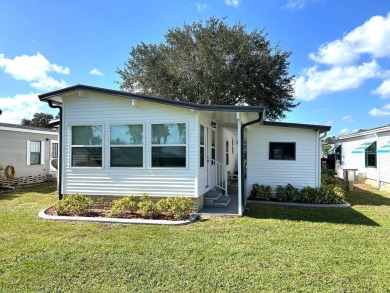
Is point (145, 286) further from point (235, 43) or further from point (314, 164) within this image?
point (235, 43)

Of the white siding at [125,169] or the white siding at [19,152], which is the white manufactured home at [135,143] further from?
the white siding at [19,152]

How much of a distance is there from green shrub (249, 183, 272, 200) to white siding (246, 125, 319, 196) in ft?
1.31

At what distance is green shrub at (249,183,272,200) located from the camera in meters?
9.89

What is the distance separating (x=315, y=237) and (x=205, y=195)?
3827 millimetres

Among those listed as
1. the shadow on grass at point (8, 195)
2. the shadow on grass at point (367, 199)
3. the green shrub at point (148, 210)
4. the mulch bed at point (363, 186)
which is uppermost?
the green shrub at point (148, 210)

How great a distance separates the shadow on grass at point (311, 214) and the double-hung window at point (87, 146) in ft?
15.4

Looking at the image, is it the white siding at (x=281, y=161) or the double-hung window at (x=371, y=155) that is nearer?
the white siding at (x=281, y=161)

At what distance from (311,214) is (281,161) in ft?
9.62

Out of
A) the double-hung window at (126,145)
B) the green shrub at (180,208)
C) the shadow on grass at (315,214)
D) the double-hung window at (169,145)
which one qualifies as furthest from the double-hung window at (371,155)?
the double-hung window at (126,145)

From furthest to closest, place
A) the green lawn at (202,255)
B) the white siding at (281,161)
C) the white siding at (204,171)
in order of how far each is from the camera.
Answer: the white siding at (281,161)
the white siding at (204,171)
the green lawn at (202,255)

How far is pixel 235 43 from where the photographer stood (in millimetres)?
18250

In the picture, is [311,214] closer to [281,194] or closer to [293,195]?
[293,195]

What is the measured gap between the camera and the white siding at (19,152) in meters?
13.8

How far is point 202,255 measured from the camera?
454 cm
